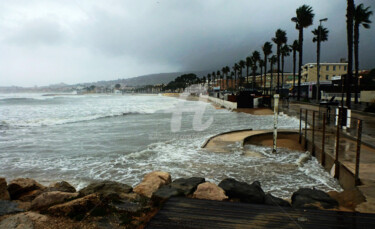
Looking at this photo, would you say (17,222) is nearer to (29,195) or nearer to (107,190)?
(107,190)

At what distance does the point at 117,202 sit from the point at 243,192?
254 cm

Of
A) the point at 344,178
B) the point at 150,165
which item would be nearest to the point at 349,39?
the point at 344,178

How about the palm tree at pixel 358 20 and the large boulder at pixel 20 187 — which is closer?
the large boulder at pixel 20 187

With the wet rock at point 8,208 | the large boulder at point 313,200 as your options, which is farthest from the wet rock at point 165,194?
the wet rock at point 8,208

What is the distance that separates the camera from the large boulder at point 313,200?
14.8 ft

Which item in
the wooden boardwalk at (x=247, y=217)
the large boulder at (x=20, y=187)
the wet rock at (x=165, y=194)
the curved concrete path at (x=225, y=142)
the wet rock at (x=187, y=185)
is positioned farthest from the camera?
the curved concrete path at (x=225, y=142)

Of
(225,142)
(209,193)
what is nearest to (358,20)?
(225,142)

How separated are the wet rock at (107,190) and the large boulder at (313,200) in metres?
3.60

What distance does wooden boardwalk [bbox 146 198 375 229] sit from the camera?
340cm

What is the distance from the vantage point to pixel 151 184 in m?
5.87

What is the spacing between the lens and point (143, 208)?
4.66 m

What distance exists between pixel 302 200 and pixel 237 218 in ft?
6.41

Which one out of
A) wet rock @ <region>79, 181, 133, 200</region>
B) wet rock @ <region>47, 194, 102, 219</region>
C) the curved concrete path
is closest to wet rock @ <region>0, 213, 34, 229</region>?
wet rock @ <region>47, 194, 102, 219</region>

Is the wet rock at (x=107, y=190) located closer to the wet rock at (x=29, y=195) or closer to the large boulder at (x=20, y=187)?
the wet rock at (x=29, y=195)
